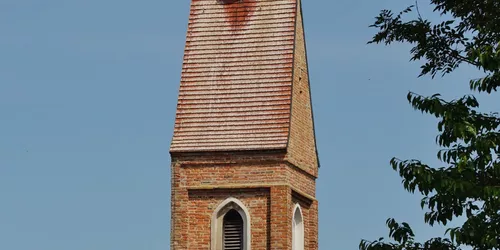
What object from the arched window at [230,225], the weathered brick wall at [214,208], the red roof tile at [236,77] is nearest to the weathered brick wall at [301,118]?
the red roof tile at [236,77]

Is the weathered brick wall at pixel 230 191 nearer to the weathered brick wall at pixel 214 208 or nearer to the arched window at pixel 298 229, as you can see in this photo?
the weathered brick wall at pixel 214 208

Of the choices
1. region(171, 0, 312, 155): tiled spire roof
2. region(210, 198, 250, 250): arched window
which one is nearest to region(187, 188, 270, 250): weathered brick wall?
region(210, 198, 250, 250): arched window

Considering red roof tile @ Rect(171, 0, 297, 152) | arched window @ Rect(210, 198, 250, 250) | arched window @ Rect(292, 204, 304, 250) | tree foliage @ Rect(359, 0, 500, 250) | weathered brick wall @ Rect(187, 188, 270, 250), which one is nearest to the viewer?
tree foliage @ Rect(359, 0, 500, 250)

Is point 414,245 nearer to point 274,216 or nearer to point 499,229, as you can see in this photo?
point 499,229

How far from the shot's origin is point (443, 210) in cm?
1670

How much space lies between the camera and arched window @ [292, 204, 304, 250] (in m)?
28.4

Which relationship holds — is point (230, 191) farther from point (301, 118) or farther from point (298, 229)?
point (301, 118)

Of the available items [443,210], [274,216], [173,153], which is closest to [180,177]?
[173,153]

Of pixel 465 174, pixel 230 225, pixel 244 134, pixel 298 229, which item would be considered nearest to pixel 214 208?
pixel 230 225

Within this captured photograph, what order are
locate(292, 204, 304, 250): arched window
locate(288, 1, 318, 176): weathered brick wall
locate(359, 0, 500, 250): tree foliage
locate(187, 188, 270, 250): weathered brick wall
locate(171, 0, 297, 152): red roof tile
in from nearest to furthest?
1. locate(359, 0, 500, 250): tree foliage
2. locate(187, 188, 270, 250): weathered brick wall
3. locate(171, 0, 297, 152): red roof tile
4. locate(288, 1, 318, 176): weathered brick wall
5. locate(292, 204, 304, 250): arched window

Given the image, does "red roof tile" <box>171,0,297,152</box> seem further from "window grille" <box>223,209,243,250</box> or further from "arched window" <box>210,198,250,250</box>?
"window grille" <box>223,209,243,250</box>

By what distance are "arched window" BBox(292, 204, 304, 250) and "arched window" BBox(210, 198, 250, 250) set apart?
1339 mm

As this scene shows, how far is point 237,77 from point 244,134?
1352mm

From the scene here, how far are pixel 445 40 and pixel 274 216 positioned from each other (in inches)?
344
